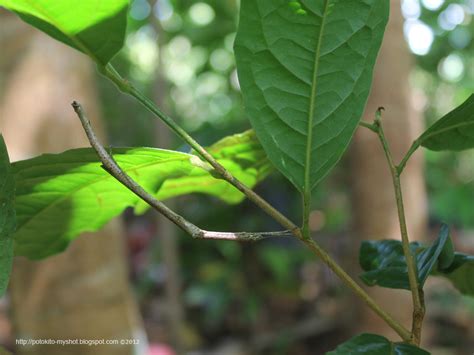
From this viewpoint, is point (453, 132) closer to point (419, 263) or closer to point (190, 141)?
point (419, 263)

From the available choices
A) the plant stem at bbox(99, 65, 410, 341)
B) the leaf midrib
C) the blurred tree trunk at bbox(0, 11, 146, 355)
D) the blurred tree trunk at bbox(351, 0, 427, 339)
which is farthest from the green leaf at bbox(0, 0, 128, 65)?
the blurred tree trunk at bbox(351, 0, 427, 339)

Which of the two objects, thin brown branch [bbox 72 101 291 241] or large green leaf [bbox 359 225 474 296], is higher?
thin brown branch [bbox 72 101 291 241]

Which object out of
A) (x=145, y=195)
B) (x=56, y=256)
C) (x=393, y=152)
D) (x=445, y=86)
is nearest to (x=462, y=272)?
(x=145, y=195)

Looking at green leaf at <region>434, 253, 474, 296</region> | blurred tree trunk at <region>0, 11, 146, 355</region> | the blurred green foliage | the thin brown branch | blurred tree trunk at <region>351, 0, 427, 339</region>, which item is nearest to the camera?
the thin brown branch

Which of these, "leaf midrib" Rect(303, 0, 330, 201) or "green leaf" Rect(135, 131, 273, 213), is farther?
"green leaf" Rect(135, 131, 273, 213)

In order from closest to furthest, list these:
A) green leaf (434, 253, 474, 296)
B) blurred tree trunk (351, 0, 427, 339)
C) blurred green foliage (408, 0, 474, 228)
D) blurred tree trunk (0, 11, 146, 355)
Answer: green leaf (434, 253, 474, 296)
blurred tree trunk (0, 11, 146, 355)
blurred tree trunk (351, 0, 427, 339)
blurred green foliage (408, 0, 474, 228)

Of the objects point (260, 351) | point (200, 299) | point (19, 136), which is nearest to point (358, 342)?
point (19, 136)

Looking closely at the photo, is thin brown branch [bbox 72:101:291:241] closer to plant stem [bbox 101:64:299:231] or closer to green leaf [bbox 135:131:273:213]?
plant stem [bbox 101:64:299:231]
